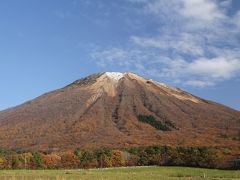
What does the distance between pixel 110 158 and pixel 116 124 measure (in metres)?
74.5

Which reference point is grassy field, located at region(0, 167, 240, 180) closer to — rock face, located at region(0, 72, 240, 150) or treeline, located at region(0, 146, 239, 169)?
treeline, located at region(0, 146, 239, 169)

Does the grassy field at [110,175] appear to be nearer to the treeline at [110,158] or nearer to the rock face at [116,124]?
the treeline at [110,158]

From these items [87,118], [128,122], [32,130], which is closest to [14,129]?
[32,130]

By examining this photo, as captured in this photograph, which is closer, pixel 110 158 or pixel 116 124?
pixel 110 158

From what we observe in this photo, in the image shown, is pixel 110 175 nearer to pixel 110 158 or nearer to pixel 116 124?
pixel 110 158

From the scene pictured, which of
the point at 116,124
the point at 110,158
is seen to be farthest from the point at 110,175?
the point at 116,124

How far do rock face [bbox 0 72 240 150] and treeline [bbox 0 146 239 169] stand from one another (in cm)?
3514

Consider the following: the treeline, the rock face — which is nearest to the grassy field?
the treeline

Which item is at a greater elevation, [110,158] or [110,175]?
[110,158]

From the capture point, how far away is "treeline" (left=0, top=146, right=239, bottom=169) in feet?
279

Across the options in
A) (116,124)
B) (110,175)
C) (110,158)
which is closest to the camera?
(110,175)

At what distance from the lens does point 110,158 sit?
9762cm

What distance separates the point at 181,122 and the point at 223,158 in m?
98.0

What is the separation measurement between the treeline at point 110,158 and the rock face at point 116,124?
115 ft
